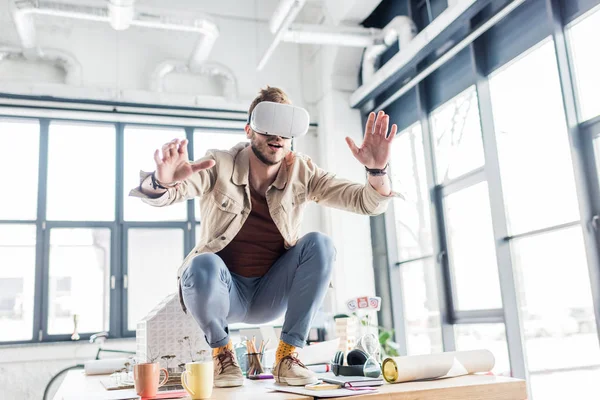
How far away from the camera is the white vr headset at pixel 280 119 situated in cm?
168

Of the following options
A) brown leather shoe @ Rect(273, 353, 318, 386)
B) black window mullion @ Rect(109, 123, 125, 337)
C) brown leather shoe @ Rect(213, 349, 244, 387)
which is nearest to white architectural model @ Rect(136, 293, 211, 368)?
brown leather shoe @ Rect(213, 349, 244, 387)

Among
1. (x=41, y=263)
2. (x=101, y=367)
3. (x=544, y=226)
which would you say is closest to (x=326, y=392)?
(x=101, y=367)

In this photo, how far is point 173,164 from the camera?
156 cm

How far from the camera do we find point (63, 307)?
494 cm

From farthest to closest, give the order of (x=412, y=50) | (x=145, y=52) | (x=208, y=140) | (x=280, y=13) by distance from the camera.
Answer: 1. (x=208, y=140)
2. (x=145, y=52)
3. (x=280, y=13)
4. (x=412, y=50)

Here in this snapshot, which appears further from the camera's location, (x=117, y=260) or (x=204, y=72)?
(x=204, y=72)

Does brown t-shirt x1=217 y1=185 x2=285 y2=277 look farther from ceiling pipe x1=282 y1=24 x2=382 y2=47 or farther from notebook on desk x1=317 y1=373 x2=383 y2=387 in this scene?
ceiling pipe x1=282 y1=24 x2=382 y2=47

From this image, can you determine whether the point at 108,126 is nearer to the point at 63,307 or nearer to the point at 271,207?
the point at 63,307

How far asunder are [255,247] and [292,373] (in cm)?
50

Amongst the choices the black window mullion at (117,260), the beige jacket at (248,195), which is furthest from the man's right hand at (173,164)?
the black window mullion at (117,260)

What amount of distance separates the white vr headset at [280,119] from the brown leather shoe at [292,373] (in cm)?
64

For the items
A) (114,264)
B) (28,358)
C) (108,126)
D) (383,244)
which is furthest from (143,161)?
(383,244)

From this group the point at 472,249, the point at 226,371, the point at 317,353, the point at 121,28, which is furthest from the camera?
the point at 121,28

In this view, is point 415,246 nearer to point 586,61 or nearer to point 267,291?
point 586,61
